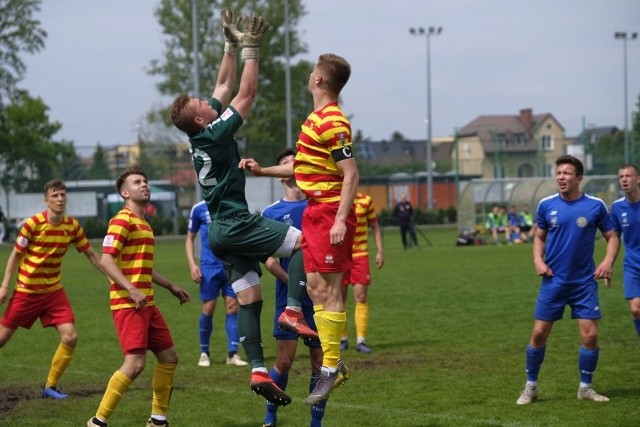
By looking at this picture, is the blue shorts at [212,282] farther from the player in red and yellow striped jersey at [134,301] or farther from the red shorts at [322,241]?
the red shorts at [322,241]

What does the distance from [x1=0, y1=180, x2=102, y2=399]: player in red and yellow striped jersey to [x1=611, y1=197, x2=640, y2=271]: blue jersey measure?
5.75m

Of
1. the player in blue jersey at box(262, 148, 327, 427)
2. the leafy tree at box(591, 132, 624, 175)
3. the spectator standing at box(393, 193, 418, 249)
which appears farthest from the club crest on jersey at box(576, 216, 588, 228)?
the leafy tree at box(591, 132, 624, 175)

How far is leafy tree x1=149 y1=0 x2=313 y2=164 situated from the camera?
67.4 m

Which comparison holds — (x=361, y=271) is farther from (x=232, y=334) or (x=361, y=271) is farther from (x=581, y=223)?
(x=581, y=223)

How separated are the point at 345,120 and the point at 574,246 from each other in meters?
3.39

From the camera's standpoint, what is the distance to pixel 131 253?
335 inches

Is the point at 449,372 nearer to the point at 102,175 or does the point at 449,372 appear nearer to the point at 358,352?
the point at 358,352

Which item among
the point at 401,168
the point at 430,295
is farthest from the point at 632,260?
the point at 401,168

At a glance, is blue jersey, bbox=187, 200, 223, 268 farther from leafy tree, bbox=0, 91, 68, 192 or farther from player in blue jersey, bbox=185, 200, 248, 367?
leafy tree, bbox=0, 91, 68, 192

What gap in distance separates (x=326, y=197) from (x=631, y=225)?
552cm

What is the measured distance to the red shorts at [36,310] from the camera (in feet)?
34.3

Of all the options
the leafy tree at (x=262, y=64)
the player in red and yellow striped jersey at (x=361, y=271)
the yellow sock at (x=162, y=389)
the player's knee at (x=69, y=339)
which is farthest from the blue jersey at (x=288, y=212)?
the leafy tree at (x=262, y=64)

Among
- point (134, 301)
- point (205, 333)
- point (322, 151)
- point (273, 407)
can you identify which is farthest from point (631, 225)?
point (134, 301)

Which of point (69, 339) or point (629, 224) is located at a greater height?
point (629, 224)
